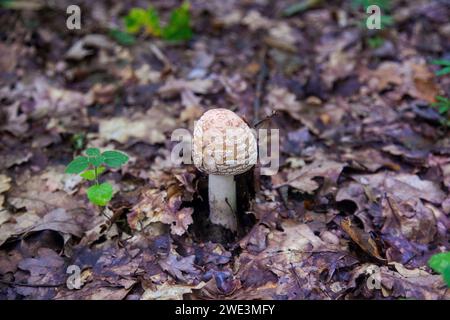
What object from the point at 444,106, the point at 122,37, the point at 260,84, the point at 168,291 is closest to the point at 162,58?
the point at 122,37

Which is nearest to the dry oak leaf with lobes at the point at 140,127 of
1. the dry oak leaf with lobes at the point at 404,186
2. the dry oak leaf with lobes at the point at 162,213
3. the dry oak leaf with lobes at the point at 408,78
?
the dry oak leaf with lobes at the point at 162,213

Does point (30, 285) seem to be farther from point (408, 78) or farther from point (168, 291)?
point (408, 78)

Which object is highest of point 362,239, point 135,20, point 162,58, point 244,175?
point 135,20

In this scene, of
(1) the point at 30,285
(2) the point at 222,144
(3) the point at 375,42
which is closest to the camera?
(2) the point at 222,144

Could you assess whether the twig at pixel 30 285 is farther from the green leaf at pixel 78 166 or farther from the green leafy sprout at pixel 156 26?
the green leafy sprout at pixel 156 26
